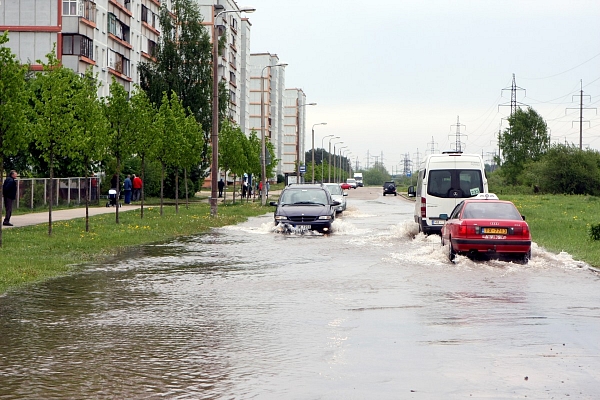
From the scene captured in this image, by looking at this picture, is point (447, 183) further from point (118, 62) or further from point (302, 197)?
point (118, 62)

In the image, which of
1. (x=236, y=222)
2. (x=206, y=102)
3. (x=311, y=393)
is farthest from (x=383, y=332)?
(x=206, y=102)

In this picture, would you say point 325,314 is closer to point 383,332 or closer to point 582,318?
point 383,332

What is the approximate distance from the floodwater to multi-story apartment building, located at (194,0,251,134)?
85.5 meters

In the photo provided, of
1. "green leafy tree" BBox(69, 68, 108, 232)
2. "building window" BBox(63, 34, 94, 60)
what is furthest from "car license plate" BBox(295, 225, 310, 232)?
"building window" BBox(63, 34, 94, 60)

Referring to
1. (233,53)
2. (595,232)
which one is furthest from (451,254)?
(233,53)

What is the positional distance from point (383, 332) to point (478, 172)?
1700cm

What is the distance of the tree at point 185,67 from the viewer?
72.8m

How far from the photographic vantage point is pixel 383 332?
10.2 meters

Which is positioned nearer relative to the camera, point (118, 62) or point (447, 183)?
point (447, 183)

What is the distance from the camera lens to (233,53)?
128 metres

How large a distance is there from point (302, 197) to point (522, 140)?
78152 millimetres

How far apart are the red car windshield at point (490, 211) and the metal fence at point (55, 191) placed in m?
22.6

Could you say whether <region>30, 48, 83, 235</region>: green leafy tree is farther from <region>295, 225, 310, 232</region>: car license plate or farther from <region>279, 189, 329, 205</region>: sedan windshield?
<region>279, 189, 329, 205</region>: sedan windshield

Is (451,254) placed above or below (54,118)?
below
